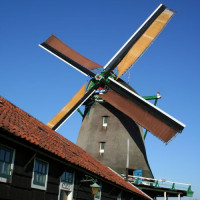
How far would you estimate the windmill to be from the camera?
23578mm

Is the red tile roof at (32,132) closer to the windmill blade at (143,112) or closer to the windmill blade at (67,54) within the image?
the windmill blade at (143,112)

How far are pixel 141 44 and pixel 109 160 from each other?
30.5ft

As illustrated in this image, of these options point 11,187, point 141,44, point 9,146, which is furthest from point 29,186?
point 141,44

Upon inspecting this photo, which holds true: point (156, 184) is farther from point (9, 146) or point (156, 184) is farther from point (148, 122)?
point (9, 146)

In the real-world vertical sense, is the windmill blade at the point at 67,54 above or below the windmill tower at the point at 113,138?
above

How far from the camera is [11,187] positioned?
28.5 ft

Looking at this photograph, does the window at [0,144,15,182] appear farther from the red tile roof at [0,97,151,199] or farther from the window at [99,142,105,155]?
the window at [99,142,105,155]

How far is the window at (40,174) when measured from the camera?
388 inches

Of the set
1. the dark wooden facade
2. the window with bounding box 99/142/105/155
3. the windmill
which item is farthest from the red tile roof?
the window with bounding box 99/142/105/155

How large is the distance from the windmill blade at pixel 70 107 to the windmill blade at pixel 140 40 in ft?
9.05

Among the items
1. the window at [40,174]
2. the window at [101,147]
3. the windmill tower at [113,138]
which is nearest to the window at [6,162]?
the window at [40,174]

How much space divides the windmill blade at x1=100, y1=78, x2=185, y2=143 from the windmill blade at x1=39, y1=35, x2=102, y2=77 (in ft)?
9.73

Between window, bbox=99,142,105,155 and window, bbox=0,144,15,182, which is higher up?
window, bbox=99,142,105,155

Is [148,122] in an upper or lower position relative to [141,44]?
lower
